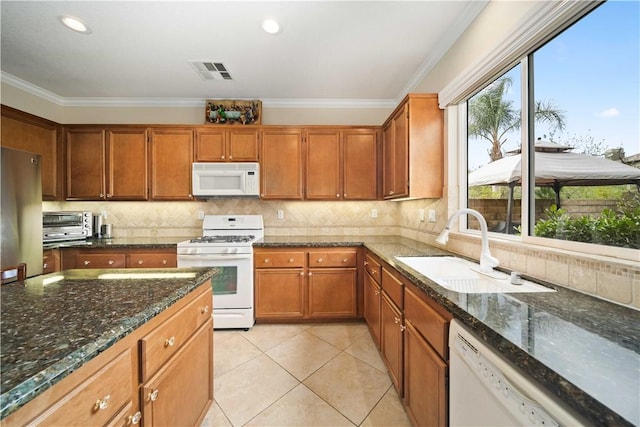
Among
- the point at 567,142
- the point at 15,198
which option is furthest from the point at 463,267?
the point at 15,198

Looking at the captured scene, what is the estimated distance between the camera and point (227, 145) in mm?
3035

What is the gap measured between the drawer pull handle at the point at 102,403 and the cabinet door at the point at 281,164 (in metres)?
2.44

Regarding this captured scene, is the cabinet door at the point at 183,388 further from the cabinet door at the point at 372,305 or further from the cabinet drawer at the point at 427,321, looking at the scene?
the cabinet door at the point at 372,305

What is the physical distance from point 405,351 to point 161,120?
12.5ft

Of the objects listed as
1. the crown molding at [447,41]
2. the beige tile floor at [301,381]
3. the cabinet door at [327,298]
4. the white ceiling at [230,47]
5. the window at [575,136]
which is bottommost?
the beige tile floor at [301,381]

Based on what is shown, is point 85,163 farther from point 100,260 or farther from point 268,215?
point 268,215

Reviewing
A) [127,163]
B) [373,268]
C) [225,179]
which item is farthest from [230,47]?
[373,268]

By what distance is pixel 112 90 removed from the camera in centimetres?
305

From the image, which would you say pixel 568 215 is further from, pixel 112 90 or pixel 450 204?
pixel 112 90

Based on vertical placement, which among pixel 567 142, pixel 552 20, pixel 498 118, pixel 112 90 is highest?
pixel 112 90

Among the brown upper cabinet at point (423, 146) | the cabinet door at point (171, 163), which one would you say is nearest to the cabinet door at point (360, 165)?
the brown upper cabinet at point (423, 146)

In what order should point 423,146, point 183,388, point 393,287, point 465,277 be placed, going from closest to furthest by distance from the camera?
point 183,388
point 465,277
point 393,287
point 423,146

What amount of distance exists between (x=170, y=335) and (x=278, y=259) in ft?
5.58

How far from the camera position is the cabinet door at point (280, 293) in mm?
2748
